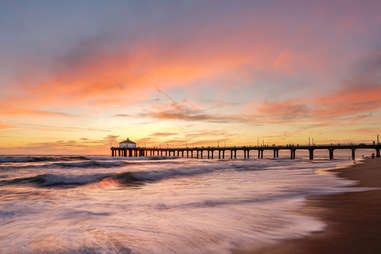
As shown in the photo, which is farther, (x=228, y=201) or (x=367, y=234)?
(x=228, y=201)

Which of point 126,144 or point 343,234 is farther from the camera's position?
point 126,144

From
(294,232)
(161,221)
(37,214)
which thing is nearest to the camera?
(294,232)

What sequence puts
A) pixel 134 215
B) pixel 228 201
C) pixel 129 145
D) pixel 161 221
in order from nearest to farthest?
1. pixel 161 221
2. pixel 134 215
3. pixel 228 201
4. pixel 129 145

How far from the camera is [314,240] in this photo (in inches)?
147

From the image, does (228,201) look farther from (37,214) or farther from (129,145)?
(129,145)

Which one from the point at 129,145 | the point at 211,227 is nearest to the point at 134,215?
the point at 211,227

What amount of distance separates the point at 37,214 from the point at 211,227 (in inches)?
200

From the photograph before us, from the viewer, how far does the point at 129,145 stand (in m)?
108

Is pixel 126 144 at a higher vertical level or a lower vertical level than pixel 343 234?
higher

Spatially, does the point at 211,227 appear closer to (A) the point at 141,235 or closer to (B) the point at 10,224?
(A) the point at 141,235

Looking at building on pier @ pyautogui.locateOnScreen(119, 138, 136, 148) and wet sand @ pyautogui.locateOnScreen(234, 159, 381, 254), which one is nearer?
wet sand @ pyautogui.locateOnScreen(234, 159, 381, 254)

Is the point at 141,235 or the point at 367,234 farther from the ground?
the point at 367,234

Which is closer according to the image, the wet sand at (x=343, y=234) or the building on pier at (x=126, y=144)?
the wet sand at (x=343, y=234)

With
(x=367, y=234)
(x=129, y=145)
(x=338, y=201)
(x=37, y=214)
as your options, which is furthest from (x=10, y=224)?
(x=129, y=145)
